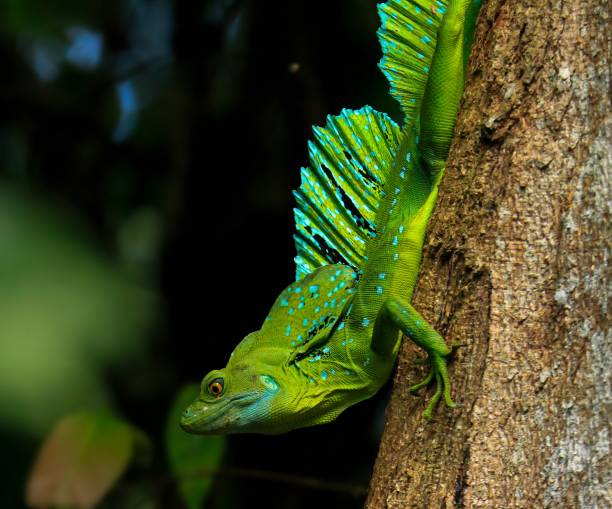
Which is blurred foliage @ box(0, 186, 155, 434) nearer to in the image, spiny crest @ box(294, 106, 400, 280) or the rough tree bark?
spiny crest @ box(294, 106, 400, 280)

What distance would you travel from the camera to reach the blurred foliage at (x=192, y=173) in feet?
16.6

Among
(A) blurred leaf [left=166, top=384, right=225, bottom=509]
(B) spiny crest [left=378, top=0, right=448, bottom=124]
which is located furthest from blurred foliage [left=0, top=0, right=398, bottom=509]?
(B) spiny crest [left=378, top=0, right=448, bottom=124]

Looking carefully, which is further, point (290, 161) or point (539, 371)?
point (290, 161)

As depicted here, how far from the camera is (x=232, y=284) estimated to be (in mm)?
5266

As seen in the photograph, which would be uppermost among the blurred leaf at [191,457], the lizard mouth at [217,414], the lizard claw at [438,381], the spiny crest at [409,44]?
the spiny crest at [409,44]

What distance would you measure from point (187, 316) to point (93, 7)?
2.23 meters

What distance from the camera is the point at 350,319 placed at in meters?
3.04

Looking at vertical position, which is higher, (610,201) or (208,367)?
(610,201)

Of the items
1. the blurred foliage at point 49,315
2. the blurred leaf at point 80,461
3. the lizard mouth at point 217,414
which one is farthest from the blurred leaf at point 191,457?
the lizard mouth at point 217,414

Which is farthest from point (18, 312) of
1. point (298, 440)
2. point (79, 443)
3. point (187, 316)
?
point (298, 440)

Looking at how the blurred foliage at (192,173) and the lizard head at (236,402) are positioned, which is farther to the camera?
the blurred foliage at (192,173)

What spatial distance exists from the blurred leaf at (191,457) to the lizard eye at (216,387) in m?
0.99

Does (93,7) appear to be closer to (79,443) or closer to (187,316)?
(187,316)

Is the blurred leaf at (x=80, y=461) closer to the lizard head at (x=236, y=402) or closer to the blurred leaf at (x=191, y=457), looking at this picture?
the blurred leaf at (x=191, y=457)
